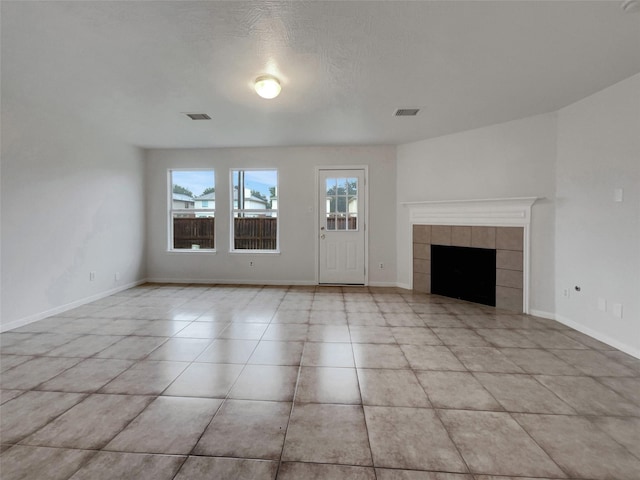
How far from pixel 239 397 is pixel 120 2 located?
2.63m

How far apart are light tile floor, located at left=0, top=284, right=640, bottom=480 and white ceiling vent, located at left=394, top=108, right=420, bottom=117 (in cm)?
255

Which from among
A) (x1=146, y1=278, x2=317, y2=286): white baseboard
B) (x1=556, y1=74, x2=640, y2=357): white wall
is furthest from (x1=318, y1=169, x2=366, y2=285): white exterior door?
(x1=556, y1=74, x2=640, y2=357): white wall

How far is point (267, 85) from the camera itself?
2.65m

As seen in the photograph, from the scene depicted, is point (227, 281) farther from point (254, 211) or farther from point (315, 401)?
point (315, 401)

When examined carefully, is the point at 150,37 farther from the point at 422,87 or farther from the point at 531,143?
the point at 531,143

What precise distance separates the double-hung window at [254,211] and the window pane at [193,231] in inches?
17.7

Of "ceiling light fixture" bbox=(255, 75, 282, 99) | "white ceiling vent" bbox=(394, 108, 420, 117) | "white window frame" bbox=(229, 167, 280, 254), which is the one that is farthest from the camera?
"white window frame" bbox=(229, 167, 280, 254)

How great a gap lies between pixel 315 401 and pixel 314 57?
102 inches

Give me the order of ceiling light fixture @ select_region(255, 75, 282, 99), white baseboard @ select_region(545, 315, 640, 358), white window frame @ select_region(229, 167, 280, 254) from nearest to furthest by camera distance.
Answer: white baseboard @ select_region(545, 315, 640, 358) < ceiling light fixture @ select_region(255, 75, 282, 99) < white window frame @ select_region(229, 167, 280, 254)

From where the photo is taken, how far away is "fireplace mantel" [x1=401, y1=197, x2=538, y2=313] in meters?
3.63

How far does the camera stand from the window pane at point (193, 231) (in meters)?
5.45

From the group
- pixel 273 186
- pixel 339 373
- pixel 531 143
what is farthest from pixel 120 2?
pixel 531 143

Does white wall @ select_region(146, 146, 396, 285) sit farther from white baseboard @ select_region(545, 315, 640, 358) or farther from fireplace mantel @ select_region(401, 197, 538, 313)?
white baseboard @ select_region(545, 315, 640, 358)

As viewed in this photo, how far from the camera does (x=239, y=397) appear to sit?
1881mm
